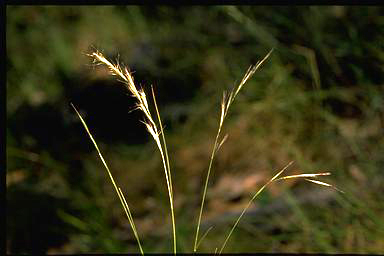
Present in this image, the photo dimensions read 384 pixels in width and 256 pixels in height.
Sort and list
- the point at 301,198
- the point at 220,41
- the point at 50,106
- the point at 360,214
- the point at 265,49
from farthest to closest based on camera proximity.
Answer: the point at 50,106 < the point at 220,41 < the point at 265,49 < the point at 301,198 < the point at 360,214

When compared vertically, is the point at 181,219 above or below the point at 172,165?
below

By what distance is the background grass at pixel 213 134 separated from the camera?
2295 millimetres

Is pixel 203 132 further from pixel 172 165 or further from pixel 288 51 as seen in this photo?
pixel 288 51

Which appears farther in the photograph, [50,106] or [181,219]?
[50,106]

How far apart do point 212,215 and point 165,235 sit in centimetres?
20

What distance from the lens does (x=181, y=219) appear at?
251 centimetres

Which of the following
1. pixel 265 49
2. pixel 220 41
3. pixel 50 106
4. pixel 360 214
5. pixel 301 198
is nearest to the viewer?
pixel 360 214

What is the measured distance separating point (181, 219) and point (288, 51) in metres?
0.77

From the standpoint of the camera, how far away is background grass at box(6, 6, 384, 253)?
7.53 feet

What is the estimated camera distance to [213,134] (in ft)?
9.09

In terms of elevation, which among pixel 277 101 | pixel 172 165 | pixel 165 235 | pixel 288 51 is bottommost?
pixel 165 235

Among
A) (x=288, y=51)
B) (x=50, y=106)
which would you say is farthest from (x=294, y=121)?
(x=50, y=106)

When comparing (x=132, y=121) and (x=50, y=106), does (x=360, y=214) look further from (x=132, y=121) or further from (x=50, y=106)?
(x=50, y=106)

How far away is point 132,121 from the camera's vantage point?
9.69 feet
